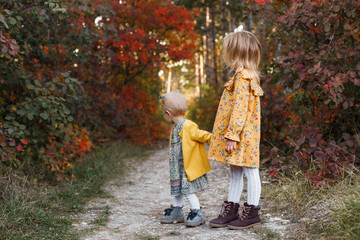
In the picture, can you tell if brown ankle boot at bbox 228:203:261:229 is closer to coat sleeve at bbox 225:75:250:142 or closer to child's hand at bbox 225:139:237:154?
child's hand at bbox 225:139:237:154

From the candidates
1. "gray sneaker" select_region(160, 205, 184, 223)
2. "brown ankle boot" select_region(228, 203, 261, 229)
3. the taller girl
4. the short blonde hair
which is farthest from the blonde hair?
"gray sneaker" select_region(160, 205, 184, 223)

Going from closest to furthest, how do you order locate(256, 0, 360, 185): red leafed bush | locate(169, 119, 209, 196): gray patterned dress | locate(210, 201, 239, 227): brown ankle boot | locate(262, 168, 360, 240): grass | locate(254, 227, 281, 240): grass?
locate(262, 168, 360, 240): grass → locate(254, 227, 281, 240): grass → locate(210, 201, 239, 227): brown ankle boot → locate(169, 119, 209, 196): gray patterned dress → locate(256, 0, 360, 185): red leafed bush

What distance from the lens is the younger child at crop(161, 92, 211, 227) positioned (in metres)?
3.41

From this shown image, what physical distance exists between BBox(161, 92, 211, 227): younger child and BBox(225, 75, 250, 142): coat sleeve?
0.35 metres

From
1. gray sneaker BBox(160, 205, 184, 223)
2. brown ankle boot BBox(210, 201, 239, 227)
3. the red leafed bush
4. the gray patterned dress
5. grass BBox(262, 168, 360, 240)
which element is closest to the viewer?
grass BBox(262, 168, 360, 240)

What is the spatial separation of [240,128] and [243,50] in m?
0.72

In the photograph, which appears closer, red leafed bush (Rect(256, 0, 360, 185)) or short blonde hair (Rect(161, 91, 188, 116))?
short blonde hair (Rect(161, 91, 188, 116))

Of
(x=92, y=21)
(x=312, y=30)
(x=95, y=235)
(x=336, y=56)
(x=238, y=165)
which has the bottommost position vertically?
(x=95, y=235)

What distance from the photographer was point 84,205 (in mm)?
4207

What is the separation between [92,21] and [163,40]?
248 centimetres

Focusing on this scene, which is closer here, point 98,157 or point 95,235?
point 95,235

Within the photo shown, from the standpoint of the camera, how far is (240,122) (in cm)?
308

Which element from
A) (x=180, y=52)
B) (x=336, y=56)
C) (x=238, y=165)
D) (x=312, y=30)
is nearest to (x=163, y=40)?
(x=180, y=52)

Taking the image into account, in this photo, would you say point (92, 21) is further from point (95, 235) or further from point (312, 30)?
point (95, 235)
